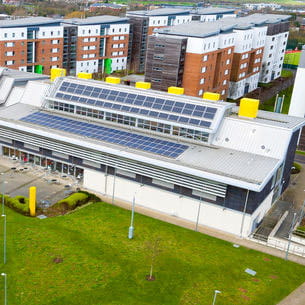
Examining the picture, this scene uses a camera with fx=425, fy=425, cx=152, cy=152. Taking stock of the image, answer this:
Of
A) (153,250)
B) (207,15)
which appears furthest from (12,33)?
(153,250)

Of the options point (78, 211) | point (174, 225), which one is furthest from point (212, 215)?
point (78, 211)

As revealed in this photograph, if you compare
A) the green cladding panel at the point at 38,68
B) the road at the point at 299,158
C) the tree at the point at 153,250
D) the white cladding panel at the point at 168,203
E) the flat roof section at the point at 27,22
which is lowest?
the road at the point at 299,158

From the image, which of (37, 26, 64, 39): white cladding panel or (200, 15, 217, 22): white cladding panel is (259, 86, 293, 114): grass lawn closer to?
(200, 15, 217, 22): white cladding panel

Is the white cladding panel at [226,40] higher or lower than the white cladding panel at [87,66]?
higher

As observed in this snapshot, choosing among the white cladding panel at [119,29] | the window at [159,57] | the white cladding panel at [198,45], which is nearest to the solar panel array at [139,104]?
the window at [159,57]

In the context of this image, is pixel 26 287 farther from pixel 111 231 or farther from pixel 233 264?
pixel 233 264

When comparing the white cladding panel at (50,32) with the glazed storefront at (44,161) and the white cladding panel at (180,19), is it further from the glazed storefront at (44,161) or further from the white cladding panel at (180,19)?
the glazed storefront at (44,161)

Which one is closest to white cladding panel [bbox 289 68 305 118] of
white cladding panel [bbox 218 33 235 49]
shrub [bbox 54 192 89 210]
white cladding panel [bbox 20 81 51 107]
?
white cladding panel [bbox 218 33 235 49]
